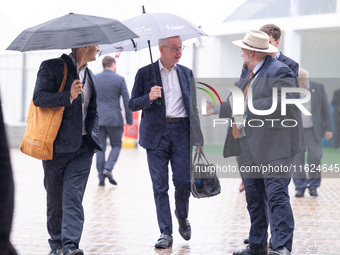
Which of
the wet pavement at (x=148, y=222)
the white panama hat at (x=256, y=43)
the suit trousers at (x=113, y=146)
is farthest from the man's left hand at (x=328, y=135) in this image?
the white panama hat at (x=256, y=43)

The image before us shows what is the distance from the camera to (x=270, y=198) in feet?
18.4

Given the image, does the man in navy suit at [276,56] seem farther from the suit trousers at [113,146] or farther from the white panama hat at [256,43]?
the suit trousers at [113,146]

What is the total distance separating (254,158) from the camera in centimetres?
574

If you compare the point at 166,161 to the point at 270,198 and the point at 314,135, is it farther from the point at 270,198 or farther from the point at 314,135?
the point at 314,135

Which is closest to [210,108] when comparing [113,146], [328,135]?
[328,135]

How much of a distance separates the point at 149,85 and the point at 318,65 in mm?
11808

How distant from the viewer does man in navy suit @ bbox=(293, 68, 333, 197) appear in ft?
33.1

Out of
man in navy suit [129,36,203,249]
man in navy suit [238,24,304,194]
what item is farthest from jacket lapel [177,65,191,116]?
man in navy suit [238,24,304,194]

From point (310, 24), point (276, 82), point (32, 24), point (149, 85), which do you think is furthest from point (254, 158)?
point (310, 24)

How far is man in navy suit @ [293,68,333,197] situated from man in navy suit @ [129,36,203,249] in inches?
146

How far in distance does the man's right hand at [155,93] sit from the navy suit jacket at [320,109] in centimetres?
413

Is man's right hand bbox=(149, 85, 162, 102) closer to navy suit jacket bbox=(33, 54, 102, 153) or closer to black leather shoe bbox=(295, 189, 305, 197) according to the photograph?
navy suit jacket bbox=(33, 54, 102, 153)

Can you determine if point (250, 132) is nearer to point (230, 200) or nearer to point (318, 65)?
point (230, 200)

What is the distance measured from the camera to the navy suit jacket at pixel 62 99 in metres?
5.40
